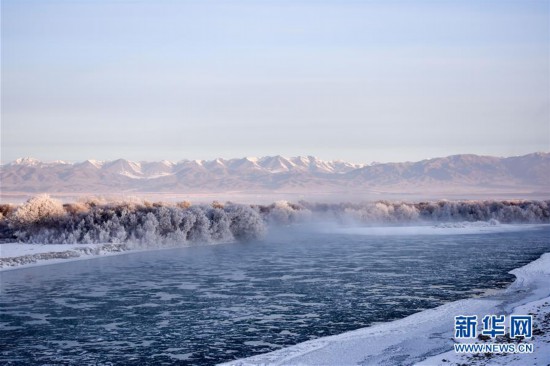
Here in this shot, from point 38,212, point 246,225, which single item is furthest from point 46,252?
point 246,225

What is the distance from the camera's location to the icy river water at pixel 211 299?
14781 mm

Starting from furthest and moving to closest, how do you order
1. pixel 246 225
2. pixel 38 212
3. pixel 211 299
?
pixel 246 225, pixel 38 212, pixel 211 299

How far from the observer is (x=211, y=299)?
21.7 meters

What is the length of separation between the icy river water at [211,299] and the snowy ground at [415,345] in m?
0.90

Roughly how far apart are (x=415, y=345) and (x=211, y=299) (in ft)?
30.8

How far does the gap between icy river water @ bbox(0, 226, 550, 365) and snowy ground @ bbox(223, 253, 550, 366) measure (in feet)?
2.95

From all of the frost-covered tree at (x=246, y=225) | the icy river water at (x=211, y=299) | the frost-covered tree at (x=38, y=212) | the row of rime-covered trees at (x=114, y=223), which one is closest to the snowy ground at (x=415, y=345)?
the icy river water at (x=211, y=299)

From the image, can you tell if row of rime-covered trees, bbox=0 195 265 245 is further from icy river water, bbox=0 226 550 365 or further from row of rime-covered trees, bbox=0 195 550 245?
icy river water, bbox=0 226 550 365

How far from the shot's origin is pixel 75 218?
161ft

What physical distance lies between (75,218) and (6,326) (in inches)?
1306

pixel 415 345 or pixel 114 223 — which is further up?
pixel 114 223

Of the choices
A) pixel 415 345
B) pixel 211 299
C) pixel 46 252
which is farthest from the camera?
pixel 46 252

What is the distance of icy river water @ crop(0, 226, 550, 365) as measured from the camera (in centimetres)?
1478

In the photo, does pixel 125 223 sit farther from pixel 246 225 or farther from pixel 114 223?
pixel 246 225
